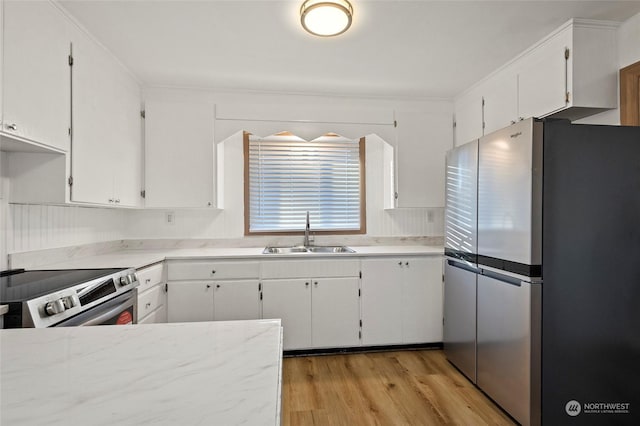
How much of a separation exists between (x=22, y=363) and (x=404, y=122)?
316 cm

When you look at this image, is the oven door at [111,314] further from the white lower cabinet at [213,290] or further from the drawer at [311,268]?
the drawer at [311,268]

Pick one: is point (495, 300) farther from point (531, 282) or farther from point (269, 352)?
point (269, 352)

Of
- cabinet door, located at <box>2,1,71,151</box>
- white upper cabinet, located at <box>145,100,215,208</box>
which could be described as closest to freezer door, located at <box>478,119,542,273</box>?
white upper cabinet, located at <box>145,100,215,208</box>

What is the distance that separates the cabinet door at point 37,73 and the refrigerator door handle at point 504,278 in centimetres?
261

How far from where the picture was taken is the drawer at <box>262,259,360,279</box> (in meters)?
2.76

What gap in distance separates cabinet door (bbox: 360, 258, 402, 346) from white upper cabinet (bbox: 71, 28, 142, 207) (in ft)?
6.71

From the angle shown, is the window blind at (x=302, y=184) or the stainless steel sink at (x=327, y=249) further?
the window blind at (x=302, y=184)

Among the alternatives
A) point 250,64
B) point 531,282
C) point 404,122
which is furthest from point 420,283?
point 250,64

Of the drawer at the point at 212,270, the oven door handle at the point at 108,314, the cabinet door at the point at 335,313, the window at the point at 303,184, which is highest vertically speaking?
the window at the point at 303,184

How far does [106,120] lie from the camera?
2.32 meters

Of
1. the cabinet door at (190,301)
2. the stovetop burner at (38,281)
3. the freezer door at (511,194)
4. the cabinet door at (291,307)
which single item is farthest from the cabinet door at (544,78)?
the stovetop burner at (38,281)

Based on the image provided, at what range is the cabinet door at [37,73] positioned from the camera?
1.50m

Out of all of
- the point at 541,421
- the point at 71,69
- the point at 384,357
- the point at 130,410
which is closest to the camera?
the point at 130,410

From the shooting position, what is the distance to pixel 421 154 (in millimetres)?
3248
